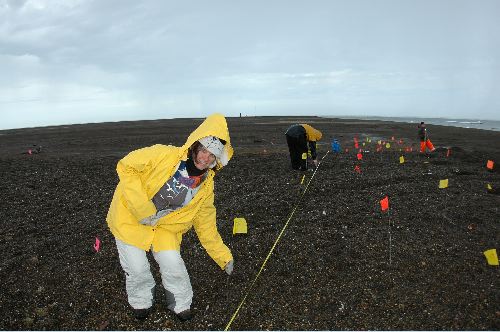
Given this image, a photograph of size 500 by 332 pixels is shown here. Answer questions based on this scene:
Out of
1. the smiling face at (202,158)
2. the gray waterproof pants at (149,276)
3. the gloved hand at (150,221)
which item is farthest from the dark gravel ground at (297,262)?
the smiling face at (202,158)

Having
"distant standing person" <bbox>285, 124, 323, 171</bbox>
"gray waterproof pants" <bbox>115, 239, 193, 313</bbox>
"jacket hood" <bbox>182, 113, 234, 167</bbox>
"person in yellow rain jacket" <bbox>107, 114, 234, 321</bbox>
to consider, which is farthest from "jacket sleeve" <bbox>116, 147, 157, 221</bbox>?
"distant standing person" <bbox>285, 124, 323, 171</bbox>

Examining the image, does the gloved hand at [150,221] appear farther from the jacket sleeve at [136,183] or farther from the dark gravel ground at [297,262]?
the dark gravel ground at [297,262]

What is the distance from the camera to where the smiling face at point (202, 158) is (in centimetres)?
417

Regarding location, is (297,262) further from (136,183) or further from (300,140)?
(300,140)

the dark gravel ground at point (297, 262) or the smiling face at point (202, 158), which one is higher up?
the smiling face at point (202, 158)

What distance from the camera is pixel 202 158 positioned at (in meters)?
4.20

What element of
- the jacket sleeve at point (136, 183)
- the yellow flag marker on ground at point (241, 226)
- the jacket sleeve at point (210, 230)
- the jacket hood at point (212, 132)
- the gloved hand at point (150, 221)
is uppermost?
the jacket hood at point (212, 132)

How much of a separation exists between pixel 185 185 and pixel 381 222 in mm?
5487

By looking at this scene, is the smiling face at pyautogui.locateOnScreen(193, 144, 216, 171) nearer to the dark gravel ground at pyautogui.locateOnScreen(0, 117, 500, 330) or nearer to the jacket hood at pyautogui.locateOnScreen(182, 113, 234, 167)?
the jacket hood at pyautogui.locateOnScreen(182, 113, 234, 167)

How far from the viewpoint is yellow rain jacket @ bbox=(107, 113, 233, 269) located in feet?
12.9

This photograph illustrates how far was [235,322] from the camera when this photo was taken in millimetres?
4828

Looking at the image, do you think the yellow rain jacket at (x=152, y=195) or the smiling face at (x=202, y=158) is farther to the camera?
the smiling face at (x=202, y=158)

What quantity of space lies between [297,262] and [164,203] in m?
3.09

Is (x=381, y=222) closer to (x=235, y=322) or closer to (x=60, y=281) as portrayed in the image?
(x=235, y=322)
